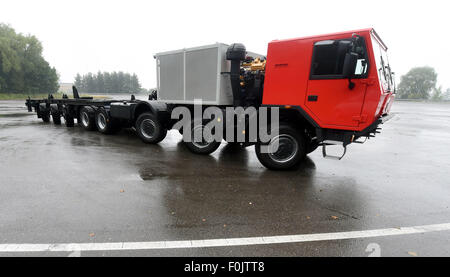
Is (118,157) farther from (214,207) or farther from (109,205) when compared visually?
(214,207)

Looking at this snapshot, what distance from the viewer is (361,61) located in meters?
4.67

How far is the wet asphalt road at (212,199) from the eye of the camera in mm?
2895

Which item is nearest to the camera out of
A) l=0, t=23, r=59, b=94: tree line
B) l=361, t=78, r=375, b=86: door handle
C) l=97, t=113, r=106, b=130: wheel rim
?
l=361, t=78, r=375, b=86: door handle

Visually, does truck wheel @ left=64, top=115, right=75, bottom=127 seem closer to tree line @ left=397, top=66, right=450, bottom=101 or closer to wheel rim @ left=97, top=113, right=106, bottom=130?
wheel rim @ left=97, top=113, right=106, bottom=130

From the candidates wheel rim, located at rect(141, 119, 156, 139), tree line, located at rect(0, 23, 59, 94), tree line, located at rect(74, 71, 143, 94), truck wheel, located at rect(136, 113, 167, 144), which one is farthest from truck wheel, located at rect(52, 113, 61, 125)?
tree line, located at rect(74, 71, 143, 94)

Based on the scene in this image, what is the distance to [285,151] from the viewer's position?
18.8ft

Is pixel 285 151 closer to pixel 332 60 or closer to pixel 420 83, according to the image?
pixel 332 60

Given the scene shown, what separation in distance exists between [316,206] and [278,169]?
75.1 inches

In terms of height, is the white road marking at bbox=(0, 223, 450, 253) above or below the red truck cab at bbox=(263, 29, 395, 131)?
below

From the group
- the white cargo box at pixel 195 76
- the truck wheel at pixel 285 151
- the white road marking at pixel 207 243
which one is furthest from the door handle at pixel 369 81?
the white cargo box at pixel 195 76

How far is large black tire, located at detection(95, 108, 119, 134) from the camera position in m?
9.57

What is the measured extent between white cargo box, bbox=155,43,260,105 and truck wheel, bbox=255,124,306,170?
1.72 meters

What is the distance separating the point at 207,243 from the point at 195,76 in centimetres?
503
